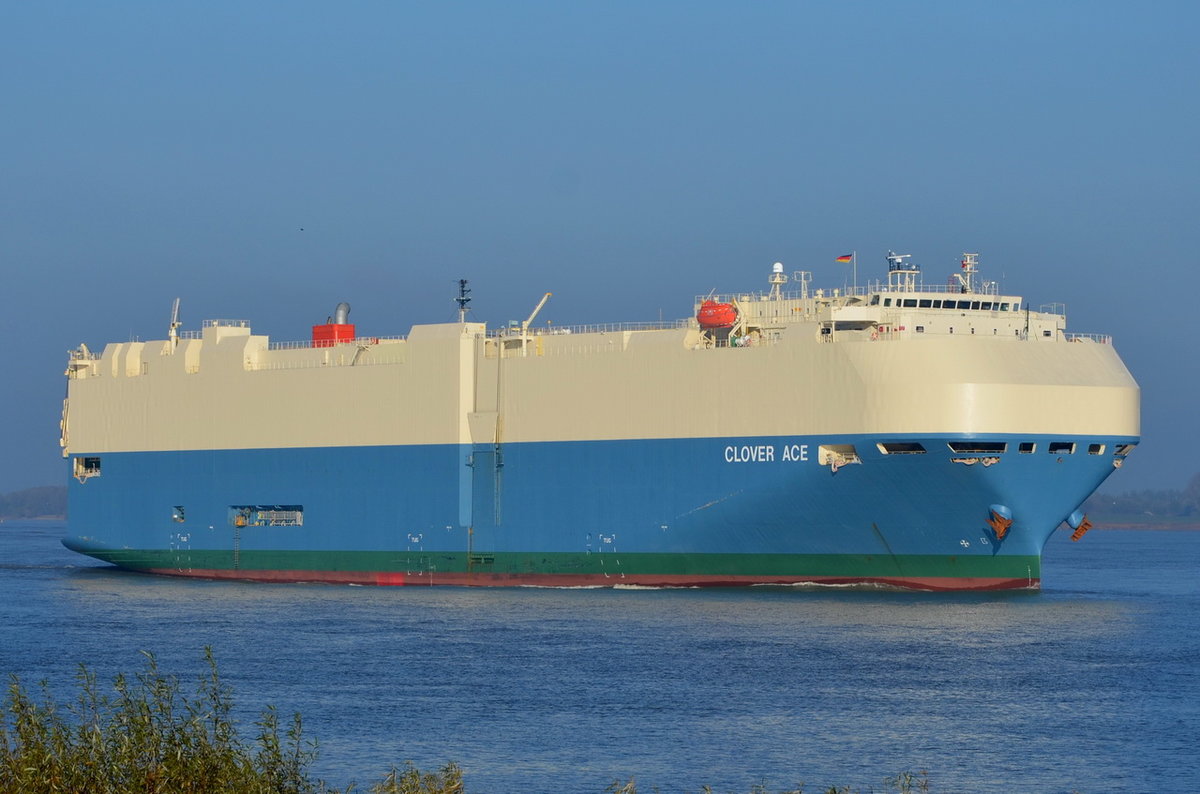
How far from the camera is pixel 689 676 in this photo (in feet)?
117

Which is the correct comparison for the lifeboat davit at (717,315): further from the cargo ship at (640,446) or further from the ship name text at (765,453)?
the ship name text at (765,453)

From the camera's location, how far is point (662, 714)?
31406 millimetres

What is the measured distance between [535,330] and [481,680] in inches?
921

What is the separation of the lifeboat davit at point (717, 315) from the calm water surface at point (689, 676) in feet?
25.7

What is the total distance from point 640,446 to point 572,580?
4.81m

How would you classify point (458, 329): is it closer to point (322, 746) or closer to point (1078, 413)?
point (1078, 413)

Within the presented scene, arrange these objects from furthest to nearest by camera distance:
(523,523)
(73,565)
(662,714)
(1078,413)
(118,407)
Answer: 1. (73,565)
2. (118,407)
3. (523,523)
4. (1078,413)
5. (662,714)

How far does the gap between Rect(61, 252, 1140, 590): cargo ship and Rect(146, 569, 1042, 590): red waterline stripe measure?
0.24 ft

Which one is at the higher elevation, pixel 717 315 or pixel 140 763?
pixel 717 315

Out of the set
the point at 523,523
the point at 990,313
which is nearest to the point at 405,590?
the point at 523,523

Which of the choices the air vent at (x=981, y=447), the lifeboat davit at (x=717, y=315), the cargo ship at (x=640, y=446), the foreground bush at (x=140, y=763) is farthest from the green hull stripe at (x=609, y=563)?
the foreground bush at (x=140, y=763)

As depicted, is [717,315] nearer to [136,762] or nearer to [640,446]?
[640,446]

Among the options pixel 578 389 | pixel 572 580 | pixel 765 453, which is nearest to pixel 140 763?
pixel 765 453

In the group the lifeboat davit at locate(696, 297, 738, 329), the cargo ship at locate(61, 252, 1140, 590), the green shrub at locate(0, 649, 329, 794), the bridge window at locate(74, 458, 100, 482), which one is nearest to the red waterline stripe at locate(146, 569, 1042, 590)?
the cargo ship at locate(61, 252, 1140, 590)
